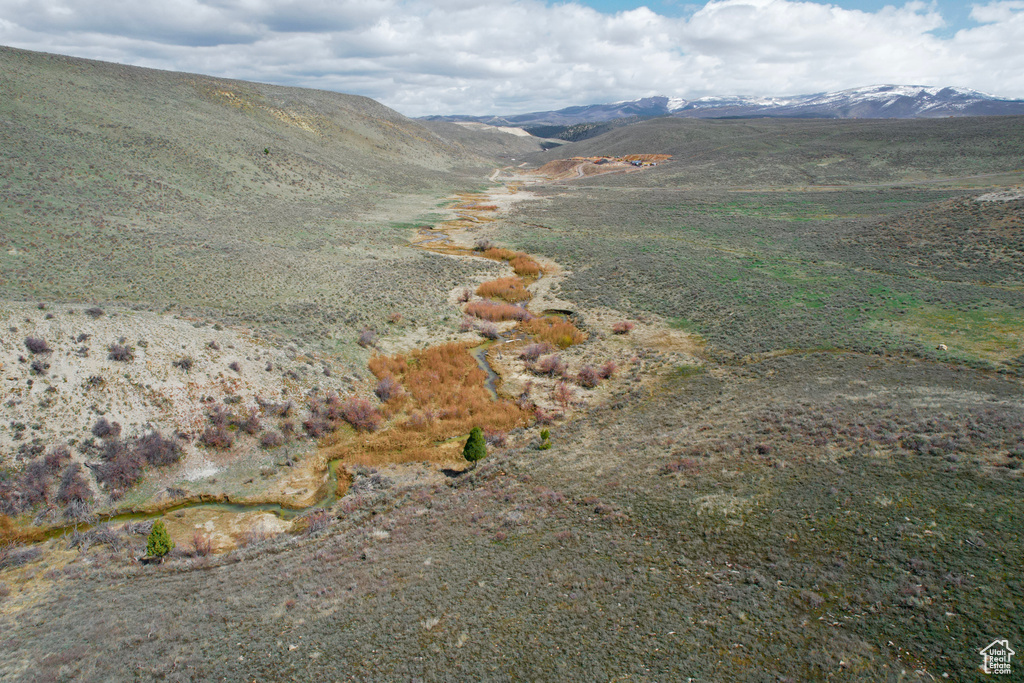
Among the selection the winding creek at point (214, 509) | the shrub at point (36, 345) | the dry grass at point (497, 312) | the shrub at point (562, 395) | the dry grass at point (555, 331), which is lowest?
the winding creek at point (214, 509)

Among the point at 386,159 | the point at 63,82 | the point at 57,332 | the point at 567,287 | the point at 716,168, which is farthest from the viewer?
the point at 386,159

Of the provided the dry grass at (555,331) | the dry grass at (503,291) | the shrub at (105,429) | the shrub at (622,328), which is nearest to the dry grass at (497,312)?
the dry grass at (555,331)

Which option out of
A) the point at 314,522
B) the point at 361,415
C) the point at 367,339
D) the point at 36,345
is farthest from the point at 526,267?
the point at 36,345

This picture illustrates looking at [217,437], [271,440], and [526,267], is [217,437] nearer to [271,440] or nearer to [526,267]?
[271,440]

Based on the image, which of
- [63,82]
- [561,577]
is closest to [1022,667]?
[561,577]

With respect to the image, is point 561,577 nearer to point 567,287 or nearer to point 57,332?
point 57,332

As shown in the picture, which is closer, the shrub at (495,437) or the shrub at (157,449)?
the shrub at (157,449)

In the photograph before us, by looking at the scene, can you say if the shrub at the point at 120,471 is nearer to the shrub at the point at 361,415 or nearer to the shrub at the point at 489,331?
the shrub at the point at 361,415
